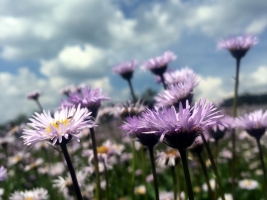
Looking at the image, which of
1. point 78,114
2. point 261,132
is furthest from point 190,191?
point 261,132

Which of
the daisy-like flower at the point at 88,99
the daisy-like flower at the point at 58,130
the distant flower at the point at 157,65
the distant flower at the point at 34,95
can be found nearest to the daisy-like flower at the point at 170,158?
the daisy-like flower at the point at 88,99

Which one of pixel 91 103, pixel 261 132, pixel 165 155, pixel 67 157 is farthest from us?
pixel 165 155

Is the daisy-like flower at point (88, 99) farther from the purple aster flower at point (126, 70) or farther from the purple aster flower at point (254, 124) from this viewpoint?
the purple aster flower at point (126, 70)

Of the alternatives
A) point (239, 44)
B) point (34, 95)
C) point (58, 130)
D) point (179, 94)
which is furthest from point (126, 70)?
point (58, 130)

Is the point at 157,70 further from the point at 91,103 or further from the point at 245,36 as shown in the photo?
the point at 91,103

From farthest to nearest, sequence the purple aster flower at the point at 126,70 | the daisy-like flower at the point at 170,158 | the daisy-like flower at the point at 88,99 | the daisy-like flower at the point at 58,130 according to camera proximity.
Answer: the purple aster flower at the point at 126,70
the daisy-like flower at the point at 170,158
the daisy-like flower at the point at 88,99
the daisy-like flower at the point at 58,130
